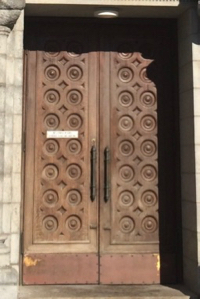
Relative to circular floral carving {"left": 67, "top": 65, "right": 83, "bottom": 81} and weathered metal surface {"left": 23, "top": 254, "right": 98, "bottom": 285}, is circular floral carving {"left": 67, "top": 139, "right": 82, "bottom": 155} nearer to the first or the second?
circular floral carving {"left": 67, "top": 65, "right": 83, "bottom": 81}

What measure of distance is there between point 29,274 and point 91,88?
2.57m

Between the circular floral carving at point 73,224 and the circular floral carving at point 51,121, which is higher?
the circular floral carving at point 51,121

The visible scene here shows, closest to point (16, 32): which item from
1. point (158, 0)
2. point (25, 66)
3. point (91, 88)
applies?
point (25, 66)

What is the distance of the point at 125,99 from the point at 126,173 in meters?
1.00

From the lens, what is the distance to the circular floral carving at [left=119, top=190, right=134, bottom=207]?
22.5ft

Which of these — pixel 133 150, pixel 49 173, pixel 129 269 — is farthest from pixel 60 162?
pixel 129 269

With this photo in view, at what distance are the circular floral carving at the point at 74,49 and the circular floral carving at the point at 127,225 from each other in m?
2.30

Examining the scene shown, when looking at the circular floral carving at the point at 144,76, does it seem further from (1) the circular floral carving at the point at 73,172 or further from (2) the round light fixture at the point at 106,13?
(1) the circular floral carving at the point at 73,172

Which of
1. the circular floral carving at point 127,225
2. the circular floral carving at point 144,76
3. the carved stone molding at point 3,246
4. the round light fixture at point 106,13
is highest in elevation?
the round light fixture at point 106,13

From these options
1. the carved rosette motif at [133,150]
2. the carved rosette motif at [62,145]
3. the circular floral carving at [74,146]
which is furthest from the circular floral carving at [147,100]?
the circular floral carving at [74,146]

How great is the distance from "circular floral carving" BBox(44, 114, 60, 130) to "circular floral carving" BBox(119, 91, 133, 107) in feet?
2.95

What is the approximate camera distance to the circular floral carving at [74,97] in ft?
22.7

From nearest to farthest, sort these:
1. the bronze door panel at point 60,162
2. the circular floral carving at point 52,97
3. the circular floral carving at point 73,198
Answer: the bronze door panel at point 60,162, the circular floral carving at point 73,198, the circular floral carving at point 52,97

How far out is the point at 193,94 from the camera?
6.45 meters
